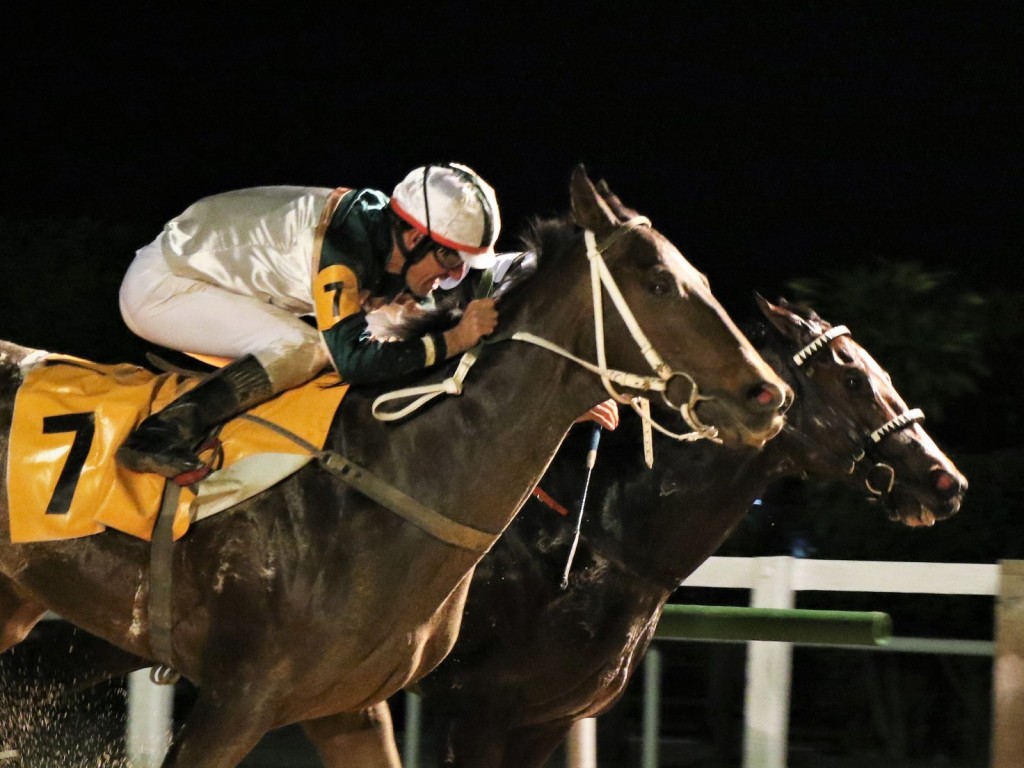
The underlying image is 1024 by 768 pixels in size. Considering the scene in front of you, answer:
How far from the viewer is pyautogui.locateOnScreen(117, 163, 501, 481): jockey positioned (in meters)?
3.79

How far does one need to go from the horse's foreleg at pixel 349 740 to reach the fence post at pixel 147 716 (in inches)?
78.2

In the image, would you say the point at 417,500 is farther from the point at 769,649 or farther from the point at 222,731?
the point at 769,649

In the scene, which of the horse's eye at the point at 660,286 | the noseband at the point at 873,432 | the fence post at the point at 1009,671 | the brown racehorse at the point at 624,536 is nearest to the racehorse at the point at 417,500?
the horse's eye at the point at 660,286

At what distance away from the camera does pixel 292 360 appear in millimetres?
3904

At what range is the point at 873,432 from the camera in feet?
16.6

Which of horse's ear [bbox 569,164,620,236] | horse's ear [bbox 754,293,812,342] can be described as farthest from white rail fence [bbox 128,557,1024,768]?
horse's ear [bbox 569,164,620,236]

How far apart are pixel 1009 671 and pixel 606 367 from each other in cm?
163

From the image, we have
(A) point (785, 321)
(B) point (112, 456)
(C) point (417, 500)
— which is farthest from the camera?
(A) point (785, 321)

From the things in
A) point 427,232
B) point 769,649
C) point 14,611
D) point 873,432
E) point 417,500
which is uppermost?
point 427,232

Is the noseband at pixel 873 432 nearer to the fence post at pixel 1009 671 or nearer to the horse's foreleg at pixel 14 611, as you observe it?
the fence post at pixel 1009 671

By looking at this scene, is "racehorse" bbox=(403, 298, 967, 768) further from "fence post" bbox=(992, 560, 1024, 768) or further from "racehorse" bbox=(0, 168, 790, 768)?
"racehorse" bbox=(0, 168, 790, 768)

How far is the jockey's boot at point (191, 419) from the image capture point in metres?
3.75

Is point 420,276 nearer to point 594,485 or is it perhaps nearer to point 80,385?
point 80,385

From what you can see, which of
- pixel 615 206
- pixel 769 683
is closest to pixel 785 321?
pixel 769 683
